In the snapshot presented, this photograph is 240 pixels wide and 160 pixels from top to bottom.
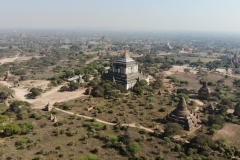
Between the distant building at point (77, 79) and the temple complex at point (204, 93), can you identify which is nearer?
the temple complex at point (204, 93)

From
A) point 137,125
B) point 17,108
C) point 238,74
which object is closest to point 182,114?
point 137,125

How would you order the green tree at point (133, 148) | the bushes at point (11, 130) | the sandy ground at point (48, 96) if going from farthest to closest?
the sandy ground at point (48, 96) < the bushes at point (11, 130) < the green tree at point (133, 148)

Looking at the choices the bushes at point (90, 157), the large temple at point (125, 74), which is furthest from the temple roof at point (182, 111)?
the large temple at point (125, 74)

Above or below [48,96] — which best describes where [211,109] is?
above

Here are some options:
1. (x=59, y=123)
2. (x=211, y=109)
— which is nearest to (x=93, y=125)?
(x=59, y=123)

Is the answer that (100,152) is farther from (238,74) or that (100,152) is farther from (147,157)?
(238,74)

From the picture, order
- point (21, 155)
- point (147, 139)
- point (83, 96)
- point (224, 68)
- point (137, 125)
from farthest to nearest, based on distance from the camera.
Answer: point (224, 68) → point (83, 96) → point (137, 125) → point (147, 139) → point (21, 155)

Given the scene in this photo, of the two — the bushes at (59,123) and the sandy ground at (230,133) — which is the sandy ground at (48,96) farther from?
the sandy ground at (230,133)

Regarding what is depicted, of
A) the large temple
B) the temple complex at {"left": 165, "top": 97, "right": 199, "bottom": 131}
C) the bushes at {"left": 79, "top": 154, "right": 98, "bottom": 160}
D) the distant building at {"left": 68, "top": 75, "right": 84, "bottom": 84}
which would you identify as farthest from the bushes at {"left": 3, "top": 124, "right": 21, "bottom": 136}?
the distant building at {"left": 68, "top": 75, "right": 84, "bottom": 84}

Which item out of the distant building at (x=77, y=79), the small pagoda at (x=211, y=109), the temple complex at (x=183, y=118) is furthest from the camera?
the distant building at (x=77, y=79)

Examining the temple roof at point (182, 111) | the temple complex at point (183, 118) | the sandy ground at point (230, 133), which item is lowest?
the sandy ground at point (230, 133)

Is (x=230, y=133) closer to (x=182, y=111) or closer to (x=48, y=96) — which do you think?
(x=182, y=111)
